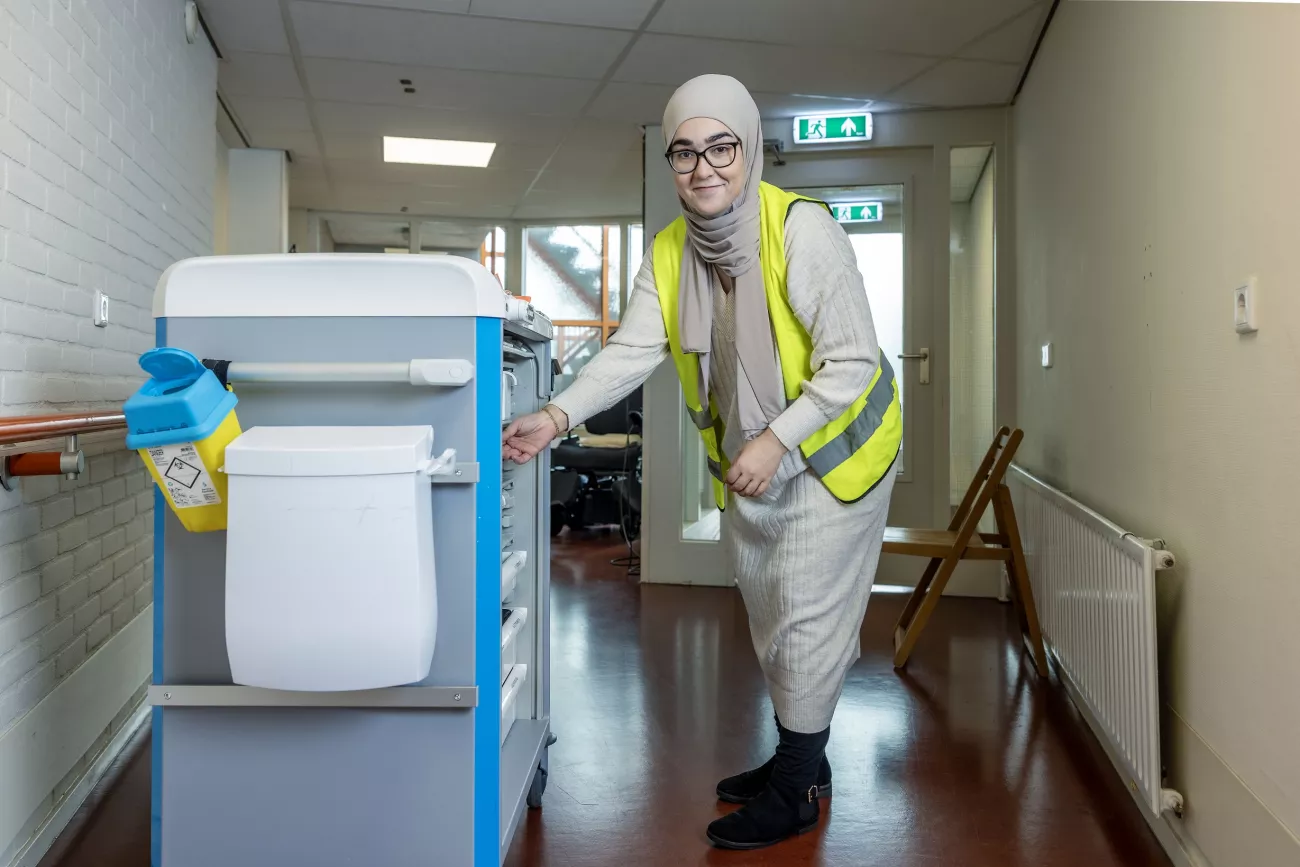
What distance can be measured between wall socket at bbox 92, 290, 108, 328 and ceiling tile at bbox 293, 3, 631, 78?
1495mm

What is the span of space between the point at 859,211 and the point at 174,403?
12.6 ft

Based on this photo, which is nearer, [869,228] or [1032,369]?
[1032,369]

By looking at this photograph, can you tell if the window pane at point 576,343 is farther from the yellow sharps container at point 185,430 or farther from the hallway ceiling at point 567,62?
the yellow sharps container at point 185,430

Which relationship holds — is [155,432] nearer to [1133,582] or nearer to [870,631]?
[1133,582]

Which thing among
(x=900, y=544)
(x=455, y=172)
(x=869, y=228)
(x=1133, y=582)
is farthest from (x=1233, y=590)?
(x=455, y=172)

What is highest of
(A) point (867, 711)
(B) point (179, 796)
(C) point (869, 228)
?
(C) point (869, 228)

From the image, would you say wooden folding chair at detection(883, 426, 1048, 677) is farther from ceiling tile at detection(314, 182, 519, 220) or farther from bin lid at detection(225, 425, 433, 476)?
ceiling tile at detection(314, 182, 519, 220)

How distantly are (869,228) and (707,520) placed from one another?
5.41ft

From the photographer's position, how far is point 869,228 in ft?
14.9

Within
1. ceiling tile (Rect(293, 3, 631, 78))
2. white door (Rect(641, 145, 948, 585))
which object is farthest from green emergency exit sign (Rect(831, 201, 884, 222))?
ceiling tile (Rect(293, 3, 631, 78))

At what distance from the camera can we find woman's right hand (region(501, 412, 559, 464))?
1.67 meters

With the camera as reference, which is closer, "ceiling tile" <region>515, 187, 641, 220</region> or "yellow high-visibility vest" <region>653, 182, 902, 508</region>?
"yellow high-visibility vest" <region>653, 182, 902, 508</region>

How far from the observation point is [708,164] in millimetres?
1712

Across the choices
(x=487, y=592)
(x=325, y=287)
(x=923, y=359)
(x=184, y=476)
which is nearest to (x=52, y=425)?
(x=184, y=476)
